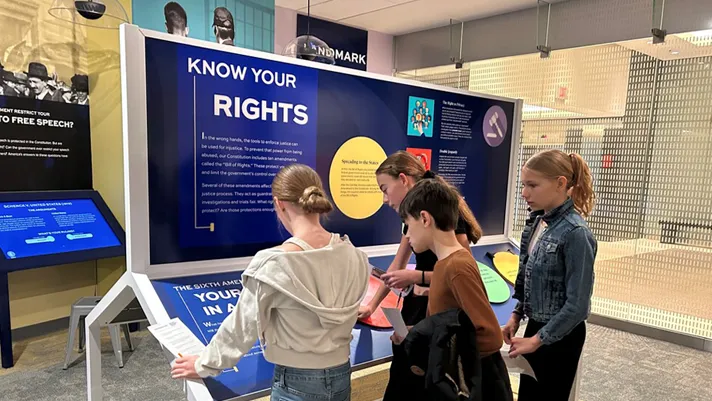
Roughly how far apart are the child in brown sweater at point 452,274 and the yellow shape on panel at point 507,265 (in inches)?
51.3

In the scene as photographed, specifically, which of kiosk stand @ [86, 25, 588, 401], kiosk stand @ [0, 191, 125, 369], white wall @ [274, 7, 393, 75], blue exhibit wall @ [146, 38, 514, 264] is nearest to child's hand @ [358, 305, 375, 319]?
kiosk stand @ [86, 25, 588, 401]

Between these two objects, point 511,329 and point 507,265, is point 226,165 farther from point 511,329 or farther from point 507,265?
point 507,265

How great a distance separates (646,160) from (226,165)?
4.03 meters

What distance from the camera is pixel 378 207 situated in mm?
2619

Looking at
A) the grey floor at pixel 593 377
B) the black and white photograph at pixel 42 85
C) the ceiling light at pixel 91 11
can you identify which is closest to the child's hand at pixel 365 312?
the grey floor at pixel 593 377

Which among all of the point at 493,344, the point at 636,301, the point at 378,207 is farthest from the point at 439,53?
the point at 493,344

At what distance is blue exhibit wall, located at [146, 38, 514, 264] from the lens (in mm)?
1823

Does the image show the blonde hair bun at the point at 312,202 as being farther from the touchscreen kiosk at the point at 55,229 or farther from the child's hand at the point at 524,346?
the touchscreen kiosk at the point at 55,229

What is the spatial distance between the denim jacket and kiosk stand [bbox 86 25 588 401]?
56cm

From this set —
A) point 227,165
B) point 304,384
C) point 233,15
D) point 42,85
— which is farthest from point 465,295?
point 233,15

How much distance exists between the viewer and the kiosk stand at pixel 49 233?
10.4 feet

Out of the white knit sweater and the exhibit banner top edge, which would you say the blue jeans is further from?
the exhibit banner top edge

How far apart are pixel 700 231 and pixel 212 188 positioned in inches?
165

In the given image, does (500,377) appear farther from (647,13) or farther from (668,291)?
(647,13)
